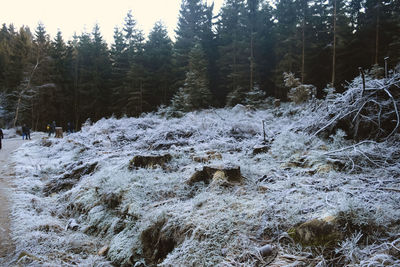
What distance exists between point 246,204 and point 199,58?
24605 millimetres

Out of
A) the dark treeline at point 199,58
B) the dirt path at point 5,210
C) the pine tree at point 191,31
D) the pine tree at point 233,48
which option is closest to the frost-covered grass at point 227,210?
the dirt path at point 5,210

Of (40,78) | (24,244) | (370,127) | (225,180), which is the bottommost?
(24,244)

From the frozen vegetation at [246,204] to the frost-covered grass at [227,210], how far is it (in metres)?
0.01

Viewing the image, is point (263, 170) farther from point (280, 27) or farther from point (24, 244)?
point (280, 27)

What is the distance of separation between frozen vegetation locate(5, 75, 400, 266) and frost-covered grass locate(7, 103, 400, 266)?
0.6 inches

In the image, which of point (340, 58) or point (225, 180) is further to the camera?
point (340, 58)

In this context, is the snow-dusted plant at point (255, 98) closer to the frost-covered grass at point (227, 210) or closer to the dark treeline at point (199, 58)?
the dark treeline at point (199, 58)

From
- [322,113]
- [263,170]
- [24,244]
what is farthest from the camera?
[322,113]

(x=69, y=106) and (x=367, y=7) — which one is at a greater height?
(x=367, y=7)

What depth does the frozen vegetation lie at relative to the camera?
234cm

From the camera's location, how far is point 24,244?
3598 millimetres

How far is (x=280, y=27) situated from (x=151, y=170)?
89.7ft

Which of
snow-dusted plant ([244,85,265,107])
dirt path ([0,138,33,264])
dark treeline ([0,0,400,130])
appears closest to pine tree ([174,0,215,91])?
dark treeline ([0,0,400,130])

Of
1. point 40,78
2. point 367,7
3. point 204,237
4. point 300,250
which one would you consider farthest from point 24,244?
point 40,78
